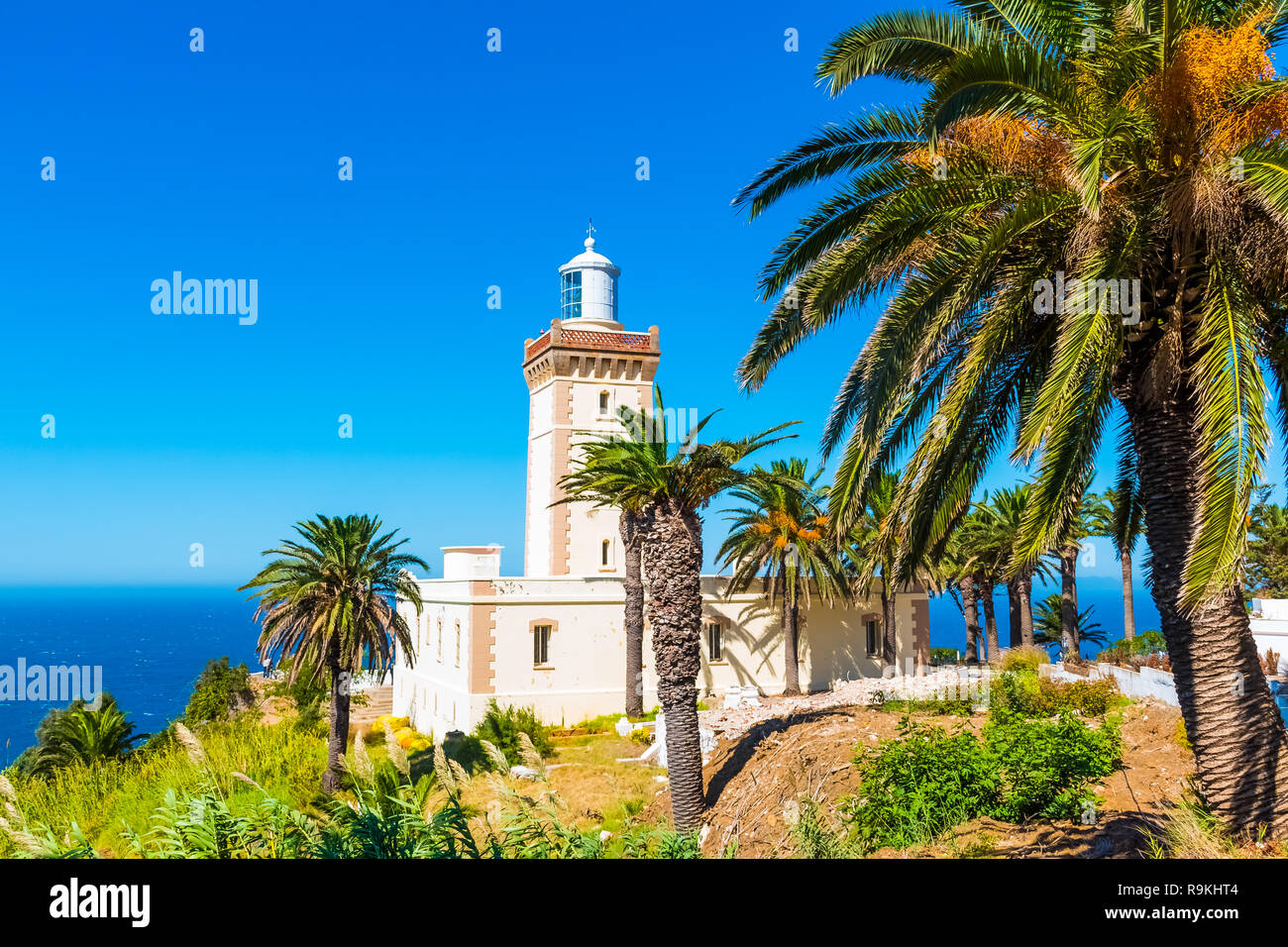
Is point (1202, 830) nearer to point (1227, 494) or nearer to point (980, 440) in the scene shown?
point (1227, 494)

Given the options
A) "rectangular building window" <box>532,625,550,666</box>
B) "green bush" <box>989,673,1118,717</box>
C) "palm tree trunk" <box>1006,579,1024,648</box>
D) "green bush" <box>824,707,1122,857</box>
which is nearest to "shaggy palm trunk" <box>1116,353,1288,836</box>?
"green bush" <box>824,707,1122,857</box>

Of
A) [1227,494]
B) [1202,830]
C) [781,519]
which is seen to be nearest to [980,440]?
[1227,494]

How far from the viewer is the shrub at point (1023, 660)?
83.6 feet

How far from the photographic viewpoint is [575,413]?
130ft

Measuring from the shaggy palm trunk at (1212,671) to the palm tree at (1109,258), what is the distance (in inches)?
0.8

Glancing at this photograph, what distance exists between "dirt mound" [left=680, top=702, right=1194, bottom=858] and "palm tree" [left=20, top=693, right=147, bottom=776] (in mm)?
22437

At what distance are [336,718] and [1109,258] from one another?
24.4 m

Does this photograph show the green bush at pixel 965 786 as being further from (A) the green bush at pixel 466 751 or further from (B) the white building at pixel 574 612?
→ (B) the white building at pixel 574 612

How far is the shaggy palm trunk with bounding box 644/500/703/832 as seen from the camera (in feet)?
60.5

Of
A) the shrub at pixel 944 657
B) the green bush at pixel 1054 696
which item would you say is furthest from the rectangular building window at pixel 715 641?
the green bush at pixel 1054 696

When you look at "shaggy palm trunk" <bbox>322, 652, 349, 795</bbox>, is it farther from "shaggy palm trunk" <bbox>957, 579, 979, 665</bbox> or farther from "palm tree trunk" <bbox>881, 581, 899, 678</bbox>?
"shaggy palm trunk" <bbox>957, 579, 979, 665</bbox>

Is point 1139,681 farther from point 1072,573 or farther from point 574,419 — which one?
point 574,419

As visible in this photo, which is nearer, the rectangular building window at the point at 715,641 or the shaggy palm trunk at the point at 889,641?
the rectangular building window at the point at 715,641
